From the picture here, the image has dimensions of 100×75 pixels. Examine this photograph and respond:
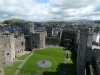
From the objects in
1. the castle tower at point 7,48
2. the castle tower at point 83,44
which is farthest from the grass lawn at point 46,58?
the castle tower at point 7,48

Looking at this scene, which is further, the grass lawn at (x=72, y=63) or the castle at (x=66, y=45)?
the grass lawn at (x=72, y=63)

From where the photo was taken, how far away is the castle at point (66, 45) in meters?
21.6

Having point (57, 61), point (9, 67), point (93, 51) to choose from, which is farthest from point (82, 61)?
point (9, 67)

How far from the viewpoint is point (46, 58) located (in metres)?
32.4

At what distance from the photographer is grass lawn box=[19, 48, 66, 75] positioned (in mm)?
25312

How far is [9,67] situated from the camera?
91.4 feet

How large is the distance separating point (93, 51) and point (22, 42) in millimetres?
26531

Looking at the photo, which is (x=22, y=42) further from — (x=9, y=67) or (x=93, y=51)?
(x=93, y=51)

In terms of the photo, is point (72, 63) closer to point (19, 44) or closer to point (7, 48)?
point (7, 48)

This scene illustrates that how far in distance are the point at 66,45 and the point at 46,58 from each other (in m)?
13.2

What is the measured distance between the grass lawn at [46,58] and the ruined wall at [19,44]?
20.4 feet

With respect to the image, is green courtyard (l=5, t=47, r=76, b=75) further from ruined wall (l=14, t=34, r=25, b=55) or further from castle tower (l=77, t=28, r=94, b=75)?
ruined wall (l=14, t=34, r=25, b=55)

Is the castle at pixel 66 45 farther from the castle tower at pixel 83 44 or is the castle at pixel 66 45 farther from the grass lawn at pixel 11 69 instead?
the grass lawn at pixel 11 69

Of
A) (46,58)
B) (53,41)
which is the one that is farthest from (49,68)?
(53,41)
